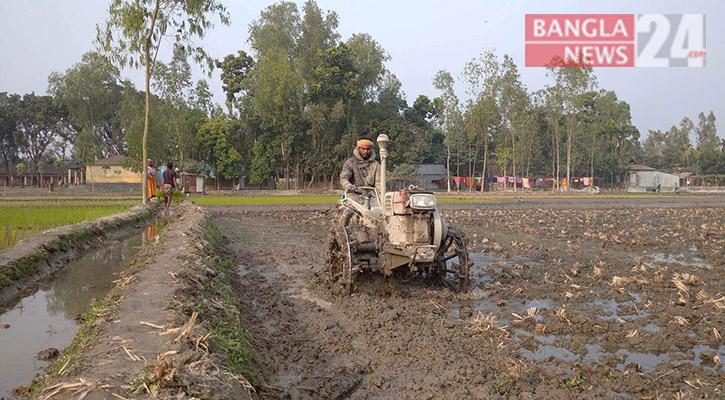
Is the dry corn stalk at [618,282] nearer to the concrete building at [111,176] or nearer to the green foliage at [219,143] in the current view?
the green foliage at [219,143]

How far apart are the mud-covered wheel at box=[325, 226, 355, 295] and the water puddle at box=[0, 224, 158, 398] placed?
302 centimetres

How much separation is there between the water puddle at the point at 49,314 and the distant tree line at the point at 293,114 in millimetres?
31189

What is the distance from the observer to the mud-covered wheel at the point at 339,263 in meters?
6.16

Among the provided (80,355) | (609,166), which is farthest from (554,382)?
(609,166)

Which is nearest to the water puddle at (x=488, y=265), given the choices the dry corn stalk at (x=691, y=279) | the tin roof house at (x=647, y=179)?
the dry corn stalk at (x=691, y=279)

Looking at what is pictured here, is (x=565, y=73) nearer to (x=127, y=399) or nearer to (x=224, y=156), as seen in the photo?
(x=224, y=156)

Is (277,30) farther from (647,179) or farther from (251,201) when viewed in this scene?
(647,179)

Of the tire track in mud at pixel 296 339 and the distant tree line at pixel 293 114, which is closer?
the tire track in mud at pixel 296 339

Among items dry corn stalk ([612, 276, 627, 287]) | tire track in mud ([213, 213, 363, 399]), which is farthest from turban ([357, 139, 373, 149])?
dry corn stalk ([612, 276, 627, 287])

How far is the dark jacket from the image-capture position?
278 inches

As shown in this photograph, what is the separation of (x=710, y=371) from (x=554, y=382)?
1.34 meters

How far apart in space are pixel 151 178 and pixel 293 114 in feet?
87.0

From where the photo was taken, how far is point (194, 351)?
278cm

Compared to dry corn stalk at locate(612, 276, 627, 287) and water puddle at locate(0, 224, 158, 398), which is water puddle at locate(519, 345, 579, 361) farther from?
water puddle at locate(0, 224, 158, 398)
